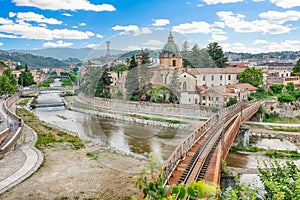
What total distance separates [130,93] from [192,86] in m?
1.60

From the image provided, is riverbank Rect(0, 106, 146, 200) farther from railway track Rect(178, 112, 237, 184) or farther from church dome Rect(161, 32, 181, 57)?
church dome Rect(161, 32, 181, 57)

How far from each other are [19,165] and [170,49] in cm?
600

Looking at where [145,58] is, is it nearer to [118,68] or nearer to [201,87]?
[118,68]

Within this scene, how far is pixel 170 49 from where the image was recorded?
17.3 ft

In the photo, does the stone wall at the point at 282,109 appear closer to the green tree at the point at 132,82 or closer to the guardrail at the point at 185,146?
the guardrail at the point at 185,146

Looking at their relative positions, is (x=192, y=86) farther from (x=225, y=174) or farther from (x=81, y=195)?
(x=81, y=195)

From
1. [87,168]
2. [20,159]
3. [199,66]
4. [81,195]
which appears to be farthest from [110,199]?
[20,159]

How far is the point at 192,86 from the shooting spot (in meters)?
6.26

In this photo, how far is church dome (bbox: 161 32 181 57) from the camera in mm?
5193

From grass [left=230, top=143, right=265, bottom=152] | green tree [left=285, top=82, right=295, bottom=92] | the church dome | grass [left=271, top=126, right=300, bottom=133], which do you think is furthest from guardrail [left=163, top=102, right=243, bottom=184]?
green tree [left=285, top=82, right=295, bottom=92]

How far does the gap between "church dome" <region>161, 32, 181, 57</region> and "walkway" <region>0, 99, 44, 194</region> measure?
192 inches

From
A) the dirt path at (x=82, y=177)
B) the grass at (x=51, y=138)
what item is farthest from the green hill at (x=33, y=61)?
the dirt path at (x=82, y=177)

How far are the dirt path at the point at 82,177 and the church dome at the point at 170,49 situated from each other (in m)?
3.27

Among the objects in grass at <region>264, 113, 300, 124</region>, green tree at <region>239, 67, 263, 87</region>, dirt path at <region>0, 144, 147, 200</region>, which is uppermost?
green tree at <region>239, 67, 263, 87</region>
